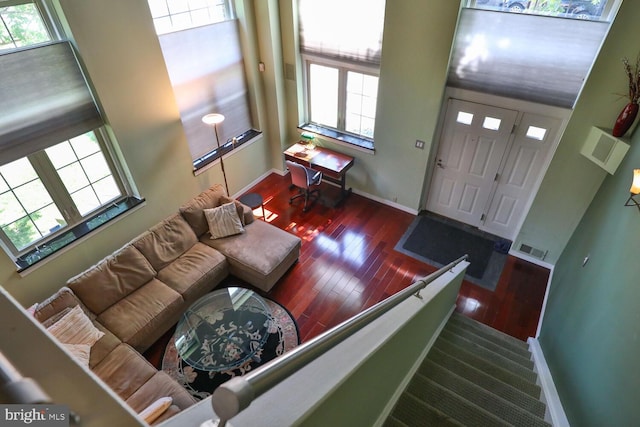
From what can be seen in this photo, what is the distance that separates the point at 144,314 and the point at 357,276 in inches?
101

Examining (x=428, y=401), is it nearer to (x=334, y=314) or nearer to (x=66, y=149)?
(x=334, y=314)

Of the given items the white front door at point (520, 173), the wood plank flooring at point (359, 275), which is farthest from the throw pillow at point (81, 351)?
the white front door at point (520, 173)

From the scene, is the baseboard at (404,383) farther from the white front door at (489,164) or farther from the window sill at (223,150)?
the window sill at (223,150)

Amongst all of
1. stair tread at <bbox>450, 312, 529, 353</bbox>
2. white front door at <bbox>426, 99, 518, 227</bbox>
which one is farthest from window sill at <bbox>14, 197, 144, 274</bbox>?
white front door at <bbox>426, 99, 518, 227</bbox>

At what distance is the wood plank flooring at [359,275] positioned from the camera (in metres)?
4.30

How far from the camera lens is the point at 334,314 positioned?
4289 millimetres

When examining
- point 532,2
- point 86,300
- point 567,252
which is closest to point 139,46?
point 86,300

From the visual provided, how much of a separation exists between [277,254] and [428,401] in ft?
8.05

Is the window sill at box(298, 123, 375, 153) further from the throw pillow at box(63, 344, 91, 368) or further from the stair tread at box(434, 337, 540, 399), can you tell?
the throw pillow at box(63, 344, 91, 368)

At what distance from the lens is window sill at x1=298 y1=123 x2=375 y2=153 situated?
227 inches

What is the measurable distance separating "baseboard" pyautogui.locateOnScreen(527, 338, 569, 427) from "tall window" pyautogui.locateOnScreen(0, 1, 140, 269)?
4821mm

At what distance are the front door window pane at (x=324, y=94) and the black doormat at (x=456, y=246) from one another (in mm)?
2269

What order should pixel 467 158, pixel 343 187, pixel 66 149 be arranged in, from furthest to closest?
1. pixel 343 187
2. pixel 467 158
3. pixel 66 149

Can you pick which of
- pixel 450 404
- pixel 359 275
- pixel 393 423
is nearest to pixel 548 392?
pixel 450 404
